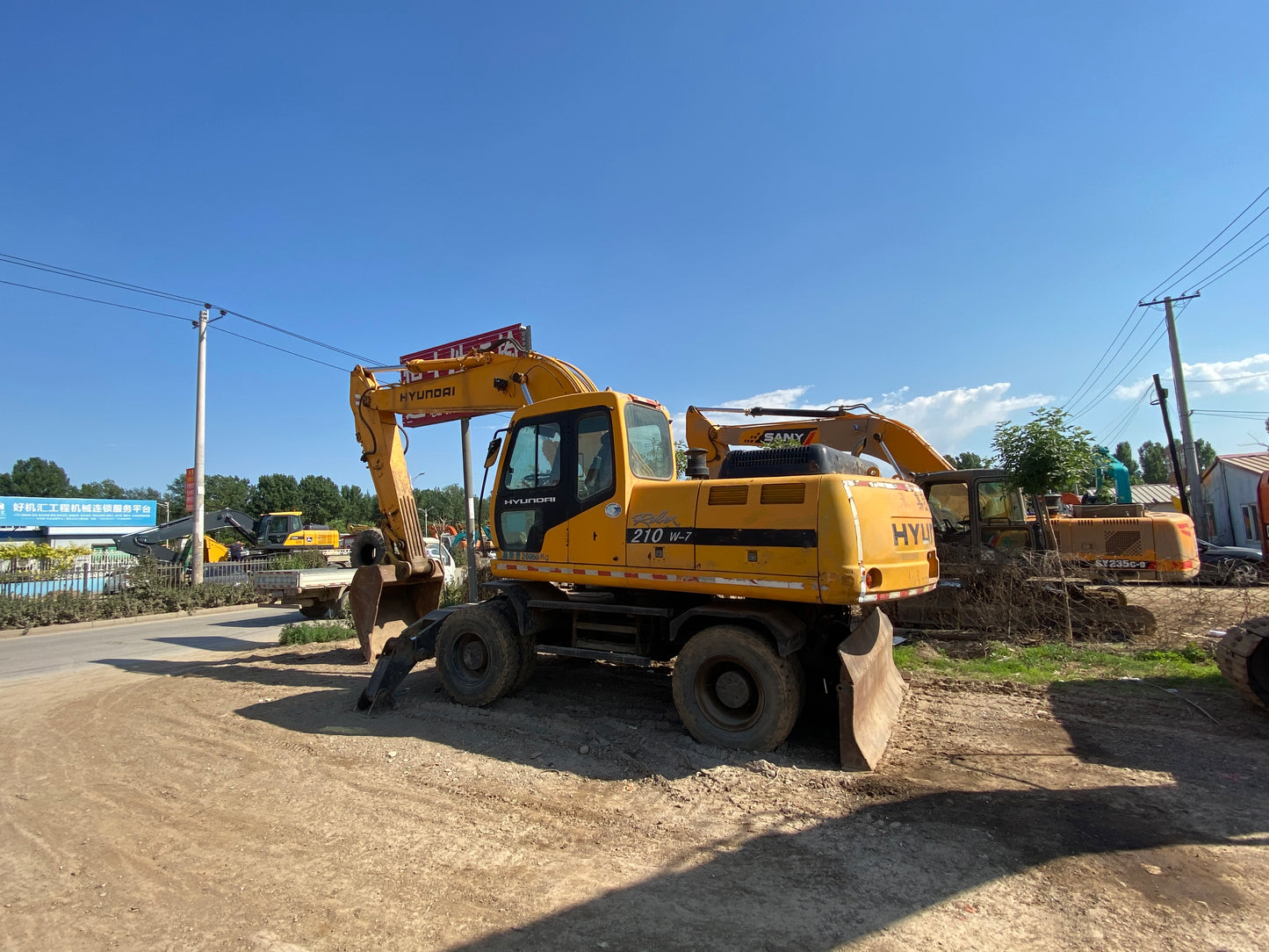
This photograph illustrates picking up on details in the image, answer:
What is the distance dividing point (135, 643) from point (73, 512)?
138 feet

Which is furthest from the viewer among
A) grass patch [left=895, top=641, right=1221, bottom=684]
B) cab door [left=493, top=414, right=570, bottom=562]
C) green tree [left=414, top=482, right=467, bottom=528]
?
green tree [left=414, top=482, right=467, bottom=528]

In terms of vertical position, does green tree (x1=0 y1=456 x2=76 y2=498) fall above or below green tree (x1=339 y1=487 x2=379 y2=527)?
above

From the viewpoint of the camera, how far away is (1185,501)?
2545cm

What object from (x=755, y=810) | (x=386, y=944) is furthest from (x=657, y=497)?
(x=386, y=944)

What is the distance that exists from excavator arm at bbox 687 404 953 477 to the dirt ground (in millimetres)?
4686

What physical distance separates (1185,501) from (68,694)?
1262 inches

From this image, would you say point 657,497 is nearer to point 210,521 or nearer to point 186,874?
point 186,874

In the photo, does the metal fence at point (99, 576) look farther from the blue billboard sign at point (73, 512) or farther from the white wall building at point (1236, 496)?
the white wall building at point (1236, 496)

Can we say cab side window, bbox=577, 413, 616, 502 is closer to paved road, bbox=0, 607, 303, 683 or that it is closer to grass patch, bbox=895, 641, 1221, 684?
grass patch, bbox=895, 641, 1221, 684

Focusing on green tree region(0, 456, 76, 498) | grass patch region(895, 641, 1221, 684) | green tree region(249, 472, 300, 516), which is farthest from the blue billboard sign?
green tree region(0, 456, 76, 498)

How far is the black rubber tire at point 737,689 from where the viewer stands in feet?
17.4

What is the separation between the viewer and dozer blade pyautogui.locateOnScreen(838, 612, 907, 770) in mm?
5090

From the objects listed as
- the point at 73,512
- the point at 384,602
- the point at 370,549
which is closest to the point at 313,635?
the point at 384,602

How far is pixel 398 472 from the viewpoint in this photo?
9352 mm
